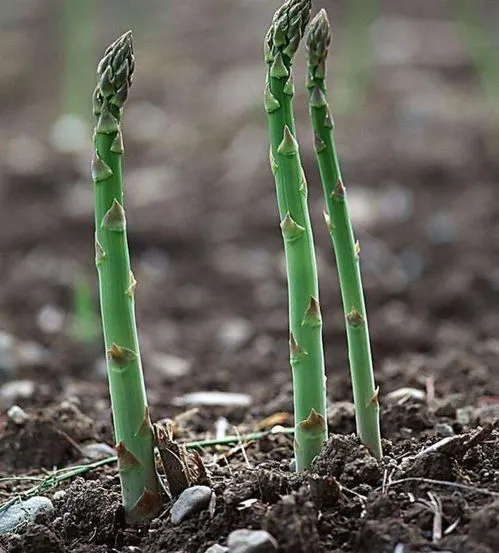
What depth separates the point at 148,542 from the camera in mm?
1942

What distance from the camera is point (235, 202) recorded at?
5344mm

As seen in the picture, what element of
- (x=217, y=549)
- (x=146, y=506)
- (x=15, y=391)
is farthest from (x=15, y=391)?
(x=217, y=549)

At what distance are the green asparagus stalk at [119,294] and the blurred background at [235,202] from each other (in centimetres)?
104

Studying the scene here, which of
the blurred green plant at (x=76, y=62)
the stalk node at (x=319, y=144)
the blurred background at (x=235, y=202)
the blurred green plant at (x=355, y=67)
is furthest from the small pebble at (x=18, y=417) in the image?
the blurred green plant at (x=355, y=67)

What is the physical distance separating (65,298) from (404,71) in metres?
3.36

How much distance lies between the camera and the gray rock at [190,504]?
195cm

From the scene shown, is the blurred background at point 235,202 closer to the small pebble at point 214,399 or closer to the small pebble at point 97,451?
the small pebble at point 214,399

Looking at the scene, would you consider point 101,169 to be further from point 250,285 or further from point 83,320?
point 250,285

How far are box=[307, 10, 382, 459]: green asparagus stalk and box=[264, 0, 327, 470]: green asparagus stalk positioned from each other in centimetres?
6

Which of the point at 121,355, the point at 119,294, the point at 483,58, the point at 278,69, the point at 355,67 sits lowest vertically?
the point at 121,355

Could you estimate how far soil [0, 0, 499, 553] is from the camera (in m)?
1.94

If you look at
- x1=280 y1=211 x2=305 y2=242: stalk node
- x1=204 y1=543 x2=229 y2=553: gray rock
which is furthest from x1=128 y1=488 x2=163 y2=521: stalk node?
x1=280 y1=211 x2=305 y2=242: stalk node

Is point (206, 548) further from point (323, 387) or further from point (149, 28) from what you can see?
point (149, 28)

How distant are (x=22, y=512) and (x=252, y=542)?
0.63 meters
